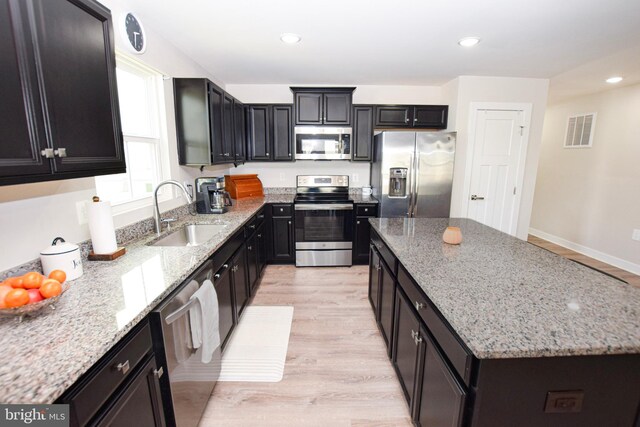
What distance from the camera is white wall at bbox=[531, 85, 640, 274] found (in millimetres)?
3820

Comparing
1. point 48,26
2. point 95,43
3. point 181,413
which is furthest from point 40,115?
point 181,413

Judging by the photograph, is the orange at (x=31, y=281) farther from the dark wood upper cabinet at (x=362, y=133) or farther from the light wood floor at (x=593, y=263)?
the light wood floor at (x=593, y=263)

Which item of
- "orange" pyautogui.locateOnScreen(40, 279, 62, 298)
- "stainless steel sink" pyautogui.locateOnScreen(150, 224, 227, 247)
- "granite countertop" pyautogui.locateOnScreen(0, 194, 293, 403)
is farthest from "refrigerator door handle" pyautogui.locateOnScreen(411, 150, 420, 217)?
"orange" pyautogui.locateOnScreen(40, 279, 62, 298)

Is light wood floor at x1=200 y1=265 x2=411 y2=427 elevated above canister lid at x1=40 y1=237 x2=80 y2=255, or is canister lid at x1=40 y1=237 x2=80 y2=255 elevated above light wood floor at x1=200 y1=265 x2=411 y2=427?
canister lid at x1=40 y1=237 x2=80 y2=255

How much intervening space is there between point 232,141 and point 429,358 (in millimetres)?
2891

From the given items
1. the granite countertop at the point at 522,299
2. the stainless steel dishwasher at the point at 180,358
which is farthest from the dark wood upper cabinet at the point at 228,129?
the granite countertop at the point at 522,299

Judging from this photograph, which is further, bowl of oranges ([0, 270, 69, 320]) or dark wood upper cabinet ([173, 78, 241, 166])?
dark wood upper cabinet ([173, 78, 241, 166])

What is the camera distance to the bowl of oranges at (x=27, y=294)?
0.94m

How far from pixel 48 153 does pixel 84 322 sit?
613 mm

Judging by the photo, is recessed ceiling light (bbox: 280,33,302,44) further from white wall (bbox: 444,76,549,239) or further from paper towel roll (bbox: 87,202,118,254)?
white wall (bbox: 444,76,549,239)

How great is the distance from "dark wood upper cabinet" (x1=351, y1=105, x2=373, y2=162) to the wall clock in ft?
8.13

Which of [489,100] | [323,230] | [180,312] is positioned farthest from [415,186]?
[180,312]

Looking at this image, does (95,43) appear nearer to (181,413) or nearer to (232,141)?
(181,413)

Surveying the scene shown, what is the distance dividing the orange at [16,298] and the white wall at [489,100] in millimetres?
4006
